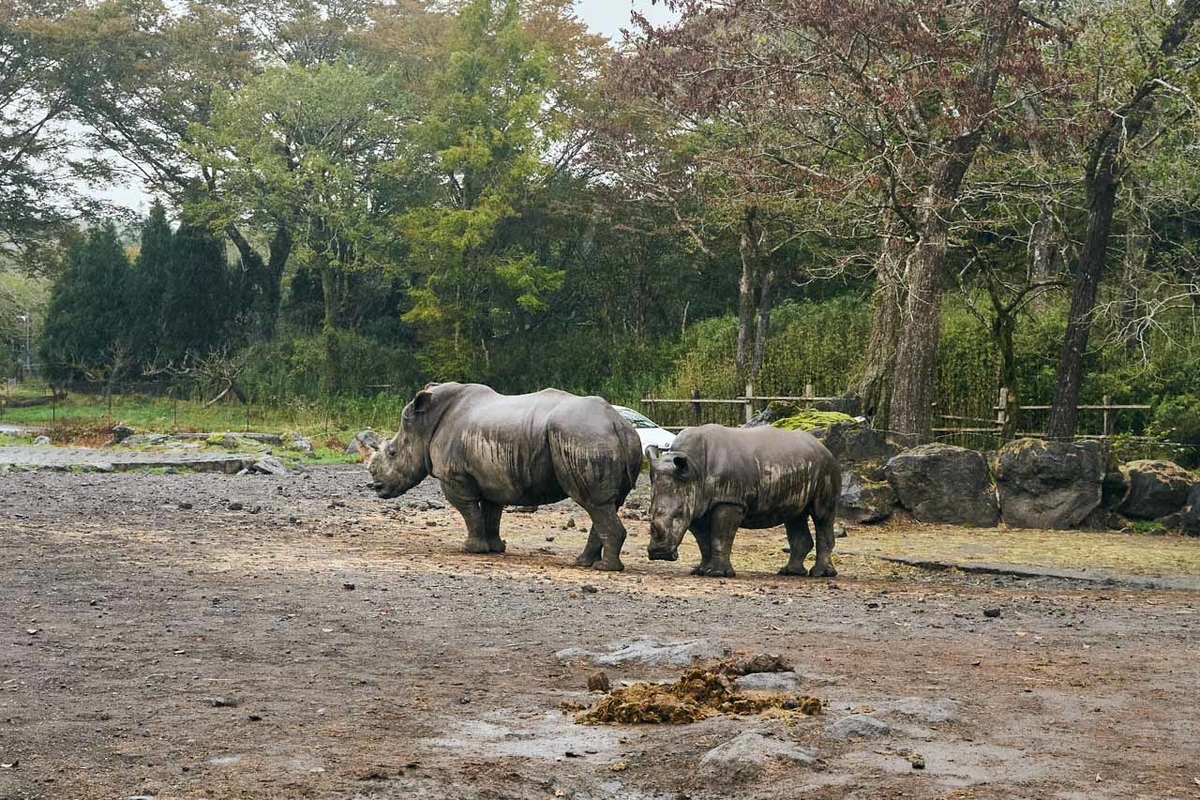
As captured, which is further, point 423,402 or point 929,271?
point 929,271

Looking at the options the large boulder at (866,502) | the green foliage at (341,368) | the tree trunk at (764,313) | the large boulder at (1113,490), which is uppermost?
the tree trunk at (764,313)

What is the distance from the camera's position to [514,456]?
44.6 ft

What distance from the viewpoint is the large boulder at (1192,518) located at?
17.6 metres

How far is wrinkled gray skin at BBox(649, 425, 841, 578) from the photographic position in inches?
494

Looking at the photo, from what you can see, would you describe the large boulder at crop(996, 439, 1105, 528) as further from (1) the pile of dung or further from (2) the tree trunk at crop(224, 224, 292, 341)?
(2) the tree trunk at crop(224, 224, 292, 341)

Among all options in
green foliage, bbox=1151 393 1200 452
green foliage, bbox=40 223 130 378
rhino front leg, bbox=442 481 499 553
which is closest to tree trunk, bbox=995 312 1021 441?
green foliage, bbox=1151 393 1200 452

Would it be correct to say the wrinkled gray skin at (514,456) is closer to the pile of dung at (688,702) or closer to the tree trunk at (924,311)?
the pile of dung at (688,702)

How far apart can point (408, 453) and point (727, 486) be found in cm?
381

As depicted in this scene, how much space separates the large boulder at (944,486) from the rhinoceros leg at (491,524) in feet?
19.1

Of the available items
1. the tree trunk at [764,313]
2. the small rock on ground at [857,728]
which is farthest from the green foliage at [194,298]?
the small rock on ground at [857,728]

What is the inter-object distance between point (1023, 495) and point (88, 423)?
77.4ft

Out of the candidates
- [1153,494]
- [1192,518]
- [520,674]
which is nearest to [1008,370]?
[1153,494]

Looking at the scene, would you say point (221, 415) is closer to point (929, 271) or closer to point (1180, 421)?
point (929, 271)

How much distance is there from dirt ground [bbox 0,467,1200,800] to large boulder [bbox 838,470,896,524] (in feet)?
11.8
